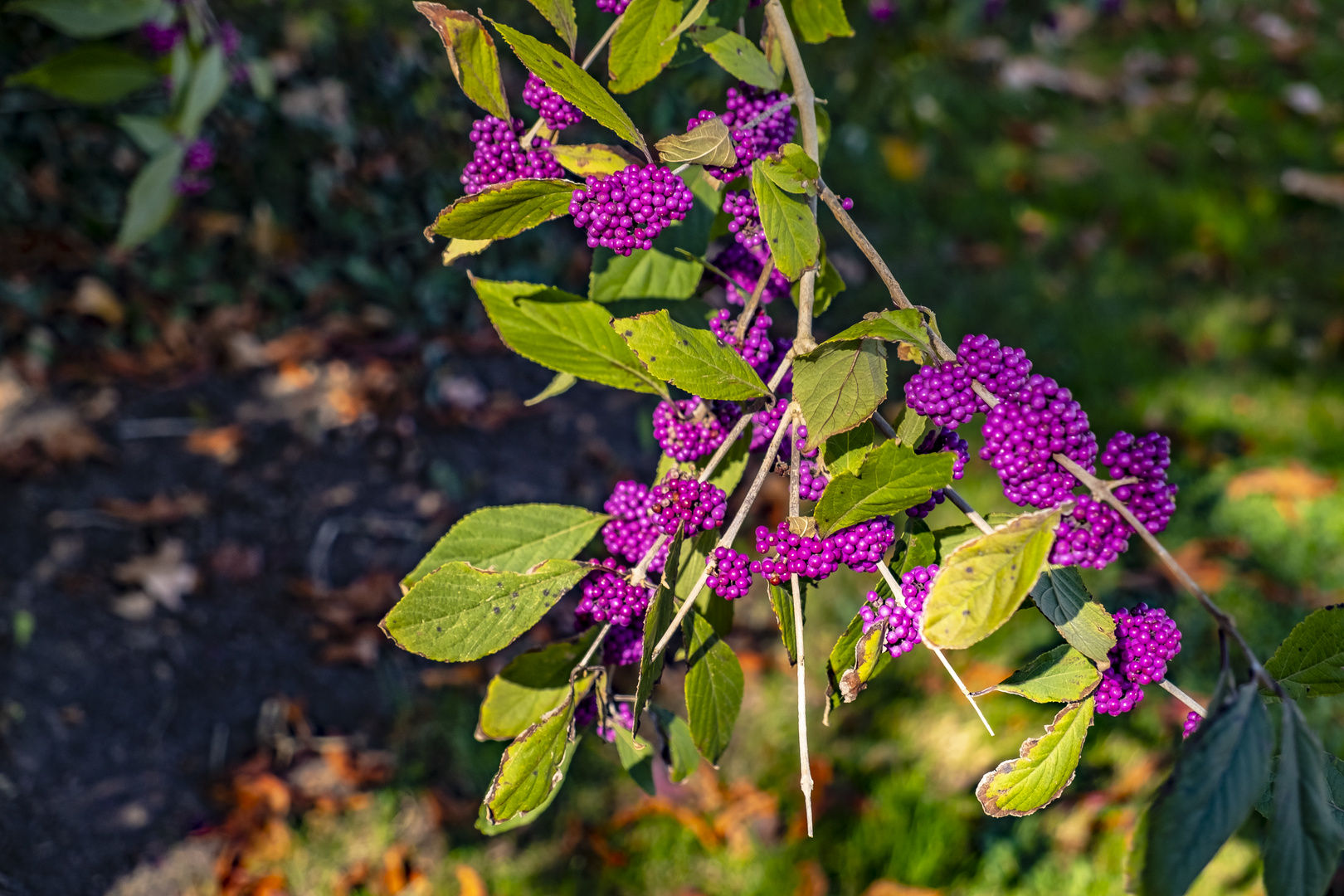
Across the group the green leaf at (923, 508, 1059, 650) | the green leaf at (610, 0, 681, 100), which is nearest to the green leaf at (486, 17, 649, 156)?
the green leaf at (610, 0, 681, 100)

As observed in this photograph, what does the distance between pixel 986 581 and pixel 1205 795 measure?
222 mm

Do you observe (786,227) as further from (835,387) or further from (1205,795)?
(1205,795)

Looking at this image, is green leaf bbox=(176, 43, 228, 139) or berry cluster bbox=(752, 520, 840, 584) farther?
green leaf bbox=(176, 43, 228, 139)

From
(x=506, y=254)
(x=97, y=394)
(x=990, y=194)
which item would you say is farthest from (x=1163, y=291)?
(x=97, y=394)

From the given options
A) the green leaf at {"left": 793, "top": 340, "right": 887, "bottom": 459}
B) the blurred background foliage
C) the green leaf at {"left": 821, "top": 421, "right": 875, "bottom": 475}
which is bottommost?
the blurred background foliage

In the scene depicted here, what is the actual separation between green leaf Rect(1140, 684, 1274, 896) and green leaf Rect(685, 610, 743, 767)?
45 cm

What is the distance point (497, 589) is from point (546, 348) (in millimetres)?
265

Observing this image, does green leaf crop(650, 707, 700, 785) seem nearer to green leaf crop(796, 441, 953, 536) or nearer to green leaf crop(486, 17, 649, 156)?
green leaf crop(796, 441, 953, 536)

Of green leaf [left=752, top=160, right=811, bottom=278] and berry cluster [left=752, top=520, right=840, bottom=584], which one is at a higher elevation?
green leaf [left=752, top=160, right=811, bottom=278]

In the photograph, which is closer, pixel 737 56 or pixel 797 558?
pixel 797 558

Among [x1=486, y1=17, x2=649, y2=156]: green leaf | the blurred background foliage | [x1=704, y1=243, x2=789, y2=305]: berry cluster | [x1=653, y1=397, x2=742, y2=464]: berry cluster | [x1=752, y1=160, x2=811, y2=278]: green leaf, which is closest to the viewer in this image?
[x1=486, y1=17, x2=649, y2=156]: green leaf

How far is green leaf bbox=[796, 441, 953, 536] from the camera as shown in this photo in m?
0.83

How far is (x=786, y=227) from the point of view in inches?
37.0

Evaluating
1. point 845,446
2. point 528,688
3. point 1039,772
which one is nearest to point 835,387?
point 845,446
